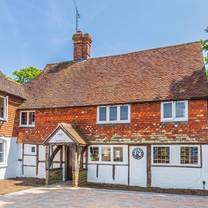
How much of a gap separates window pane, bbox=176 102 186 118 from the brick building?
5 cm

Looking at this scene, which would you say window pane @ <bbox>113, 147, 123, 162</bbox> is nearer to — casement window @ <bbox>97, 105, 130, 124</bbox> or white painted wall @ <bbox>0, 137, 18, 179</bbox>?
casement window @ <bbox>97, 105, 130, 124</bbox>

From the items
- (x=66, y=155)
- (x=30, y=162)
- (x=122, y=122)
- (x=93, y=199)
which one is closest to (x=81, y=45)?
(x=122, y=122)

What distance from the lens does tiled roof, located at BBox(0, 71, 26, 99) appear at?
19750 millimetres

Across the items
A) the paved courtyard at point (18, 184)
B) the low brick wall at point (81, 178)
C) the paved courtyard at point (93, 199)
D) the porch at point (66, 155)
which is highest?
the porch at point (66, 155)

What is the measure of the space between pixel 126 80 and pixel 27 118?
23.3ft

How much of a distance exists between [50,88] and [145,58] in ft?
22.7

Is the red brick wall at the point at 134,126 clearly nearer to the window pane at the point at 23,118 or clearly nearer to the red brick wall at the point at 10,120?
the window pane at the point at 23,118

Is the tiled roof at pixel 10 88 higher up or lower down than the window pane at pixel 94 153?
higher up

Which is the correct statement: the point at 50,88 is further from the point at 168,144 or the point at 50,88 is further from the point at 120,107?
the point at 168,144

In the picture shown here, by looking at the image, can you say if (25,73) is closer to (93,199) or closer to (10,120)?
(10,120)

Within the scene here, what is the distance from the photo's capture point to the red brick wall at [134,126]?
1592cm

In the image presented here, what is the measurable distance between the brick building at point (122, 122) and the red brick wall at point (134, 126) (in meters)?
Answer: 0.05

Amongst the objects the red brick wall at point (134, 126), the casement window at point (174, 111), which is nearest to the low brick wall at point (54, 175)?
the red brick wall at point (134, 126)

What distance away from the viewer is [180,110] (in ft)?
54.1
